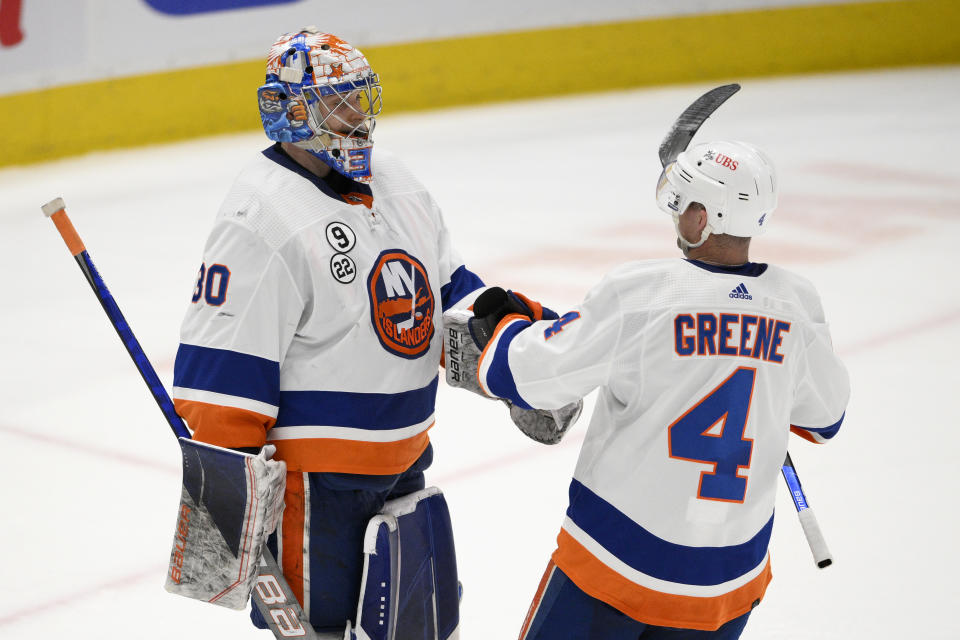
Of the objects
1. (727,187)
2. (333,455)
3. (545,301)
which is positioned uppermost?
(727,187)

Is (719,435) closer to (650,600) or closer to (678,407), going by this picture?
(678,407)

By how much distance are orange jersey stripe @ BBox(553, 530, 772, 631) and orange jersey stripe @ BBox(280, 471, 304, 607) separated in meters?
0.46

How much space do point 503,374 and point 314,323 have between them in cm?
30

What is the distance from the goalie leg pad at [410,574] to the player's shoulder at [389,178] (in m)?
0.51

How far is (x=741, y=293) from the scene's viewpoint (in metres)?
1.71

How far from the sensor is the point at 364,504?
80.6 inches

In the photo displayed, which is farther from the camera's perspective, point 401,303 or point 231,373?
point 401,303

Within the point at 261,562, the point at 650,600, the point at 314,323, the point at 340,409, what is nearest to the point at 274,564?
the point at 261,562

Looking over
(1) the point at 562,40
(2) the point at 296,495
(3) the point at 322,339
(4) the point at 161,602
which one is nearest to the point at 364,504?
(2) the point at 296,495

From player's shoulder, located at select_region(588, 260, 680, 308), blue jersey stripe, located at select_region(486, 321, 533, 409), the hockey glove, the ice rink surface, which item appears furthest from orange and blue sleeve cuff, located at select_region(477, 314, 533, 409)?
the ice rink surface

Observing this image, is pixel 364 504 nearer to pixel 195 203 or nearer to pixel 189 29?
pixel 195 203

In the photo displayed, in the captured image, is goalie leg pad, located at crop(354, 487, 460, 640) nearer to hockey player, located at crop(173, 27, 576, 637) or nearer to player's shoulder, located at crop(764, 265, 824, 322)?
hockey player, located at crop(173, 27, 576, 637)

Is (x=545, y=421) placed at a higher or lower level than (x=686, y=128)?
lower

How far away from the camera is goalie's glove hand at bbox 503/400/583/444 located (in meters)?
2.12
